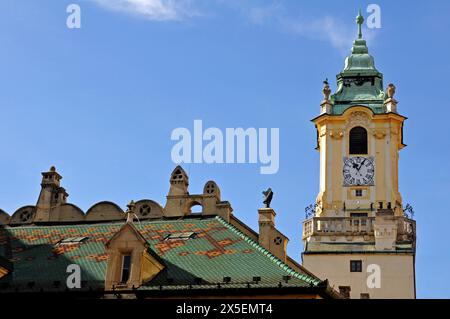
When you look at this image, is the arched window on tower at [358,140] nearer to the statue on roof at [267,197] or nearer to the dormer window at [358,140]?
the dormer window at [358,140]

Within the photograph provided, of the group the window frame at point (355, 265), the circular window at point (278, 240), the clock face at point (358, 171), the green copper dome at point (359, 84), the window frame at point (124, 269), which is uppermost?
the green copper dome at point (359, 84)

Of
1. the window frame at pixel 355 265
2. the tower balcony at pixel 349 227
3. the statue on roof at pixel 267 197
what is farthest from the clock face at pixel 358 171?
the statue on roof at pixel 267 197

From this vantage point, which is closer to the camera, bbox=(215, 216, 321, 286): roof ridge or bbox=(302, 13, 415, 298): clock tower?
bbox=(215, 216, 321, 286): roof ridge

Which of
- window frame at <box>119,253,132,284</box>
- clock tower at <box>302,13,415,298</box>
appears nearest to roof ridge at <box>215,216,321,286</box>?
window frame at <box>119,253,132,284</box>

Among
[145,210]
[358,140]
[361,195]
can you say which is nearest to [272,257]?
[145,210]

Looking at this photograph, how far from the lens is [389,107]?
108750 mm

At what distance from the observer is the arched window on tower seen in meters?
109

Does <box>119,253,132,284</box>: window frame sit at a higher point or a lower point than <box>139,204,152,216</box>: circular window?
lower

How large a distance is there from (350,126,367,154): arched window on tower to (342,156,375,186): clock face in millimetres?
720

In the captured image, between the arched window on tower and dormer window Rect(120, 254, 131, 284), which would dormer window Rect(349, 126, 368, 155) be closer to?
the arched window on tower

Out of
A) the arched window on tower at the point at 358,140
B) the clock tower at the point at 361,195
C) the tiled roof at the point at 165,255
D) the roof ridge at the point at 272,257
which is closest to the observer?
the roof ridge at the point at 272,257

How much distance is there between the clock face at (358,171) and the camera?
108m
